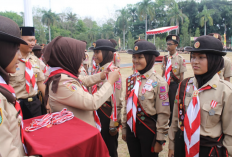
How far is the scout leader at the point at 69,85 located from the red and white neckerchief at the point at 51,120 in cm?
11

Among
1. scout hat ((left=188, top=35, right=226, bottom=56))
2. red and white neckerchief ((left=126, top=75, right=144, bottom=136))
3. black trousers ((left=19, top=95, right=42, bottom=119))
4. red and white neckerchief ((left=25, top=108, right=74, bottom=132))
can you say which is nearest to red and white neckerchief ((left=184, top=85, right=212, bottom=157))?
scout hat ((left=188, top=35, right=226, bottom=56))

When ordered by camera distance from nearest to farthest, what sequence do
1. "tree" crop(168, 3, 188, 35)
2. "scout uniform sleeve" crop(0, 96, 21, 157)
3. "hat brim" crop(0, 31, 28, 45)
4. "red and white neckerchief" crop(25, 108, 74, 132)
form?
"scout uniform sleeve" crop(0, 96, 21, 157)
"hat brim" crop(0, 31, 28, 45)
"red and white neckerchief" crop(25, 108, 74, 132)
"tree" crop(168, 3, 188, 35)

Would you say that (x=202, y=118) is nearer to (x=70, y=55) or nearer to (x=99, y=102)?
(x=99, y=102)

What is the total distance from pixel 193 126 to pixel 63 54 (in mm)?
1633

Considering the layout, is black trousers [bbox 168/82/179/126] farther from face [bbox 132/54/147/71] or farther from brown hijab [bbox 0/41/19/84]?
brown hijab [bbox 0/41/19/84]

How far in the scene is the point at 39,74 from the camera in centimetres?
400

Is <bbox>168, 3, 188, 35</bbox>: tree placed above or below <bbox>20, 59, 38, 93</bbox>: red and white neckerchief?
above

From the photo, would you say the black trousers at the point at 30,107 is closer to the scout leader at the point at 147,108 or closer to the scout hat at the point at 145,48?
the scout leader at the point at 147,108

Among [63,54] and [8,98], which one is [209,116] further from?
[8,98]

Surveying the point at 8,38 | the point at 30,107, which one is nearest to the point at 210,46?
the point at 8,38

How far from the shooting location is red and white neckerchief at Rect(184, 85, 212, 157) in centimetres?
198

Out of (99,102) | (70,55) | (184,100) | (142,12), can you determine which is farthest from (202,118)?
(142,12)

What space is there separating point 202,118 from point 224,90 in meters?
0.38

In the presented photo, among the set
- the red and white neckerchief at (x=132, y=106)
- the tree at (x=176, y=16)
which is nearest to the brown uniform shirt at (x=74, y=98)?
the red and white neckerchief at (x=132, y=106)
